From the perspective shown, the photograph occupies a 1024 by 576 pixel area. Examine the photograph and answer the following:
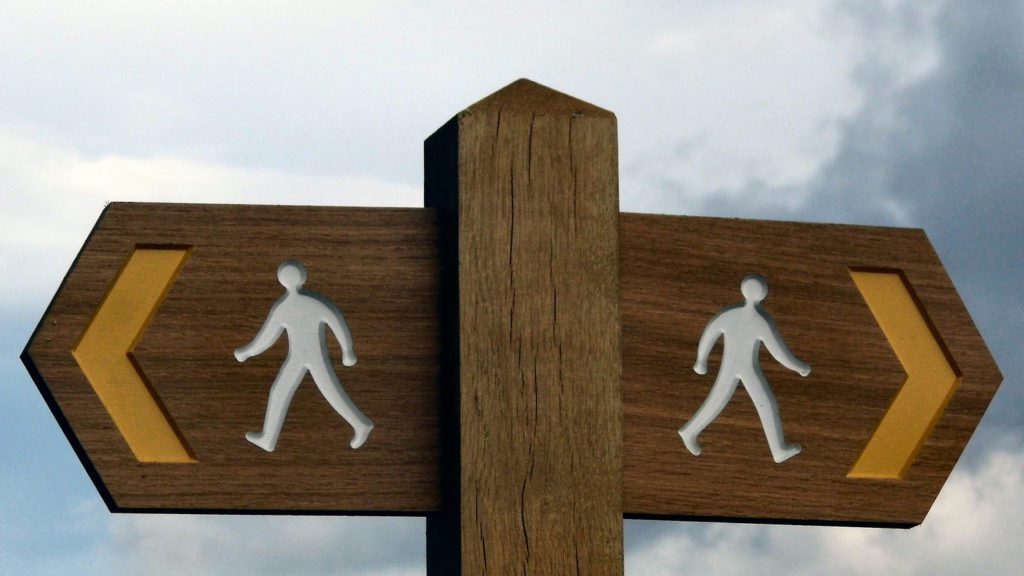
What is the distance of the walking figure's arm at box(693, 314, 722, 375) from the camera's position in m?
2.30

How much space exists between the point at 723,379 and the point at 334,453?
2.01 ft

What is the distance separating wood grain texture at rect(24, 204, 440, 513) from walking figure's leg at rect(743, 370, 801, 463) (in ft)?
1.67

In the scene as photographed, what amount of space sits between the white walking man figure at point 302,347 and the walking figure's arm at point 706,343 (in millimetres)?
515

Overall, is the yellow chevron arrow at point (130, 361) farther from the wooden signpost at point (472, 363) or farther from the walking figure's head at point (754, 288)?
the walking figure's head at point (754, 288)

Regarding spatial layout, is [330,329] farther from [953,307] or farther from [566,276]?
[953,307]

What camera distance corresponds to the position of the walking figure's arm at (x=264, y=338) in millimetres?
2180

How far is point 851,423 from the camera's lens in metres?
2.36

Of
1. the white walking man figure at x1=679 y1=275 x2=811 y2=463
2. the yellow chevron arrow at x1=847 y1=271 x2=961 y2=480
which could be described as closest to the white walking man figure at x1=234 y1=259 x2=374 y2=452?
the white walking man figure at x1=679 y1=275 x2=811 y2=463

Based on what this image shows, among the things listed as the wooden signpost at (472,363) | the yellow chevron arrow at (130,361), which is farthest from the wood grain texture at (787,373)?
the yellow chevron arrow at (130,361)

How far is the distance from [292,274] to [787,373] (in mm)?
A: 786

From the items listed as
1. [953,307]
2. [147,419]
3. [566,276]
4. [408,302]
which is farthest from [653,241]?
[147,419]

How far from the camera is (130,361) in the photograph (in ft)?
7.12

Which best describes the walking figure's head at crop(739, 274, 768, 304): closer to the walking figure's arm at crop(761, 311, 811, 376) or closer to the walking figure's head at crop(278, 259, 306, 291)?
the walking figure's arm at crop(761, 311, 811, 376)

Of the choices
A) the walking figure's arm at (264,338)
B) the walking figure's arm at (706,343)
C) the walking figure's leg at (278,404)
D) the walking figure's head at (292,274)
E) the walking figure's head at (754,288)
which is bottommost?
the walking figure's leg at (278,404)
